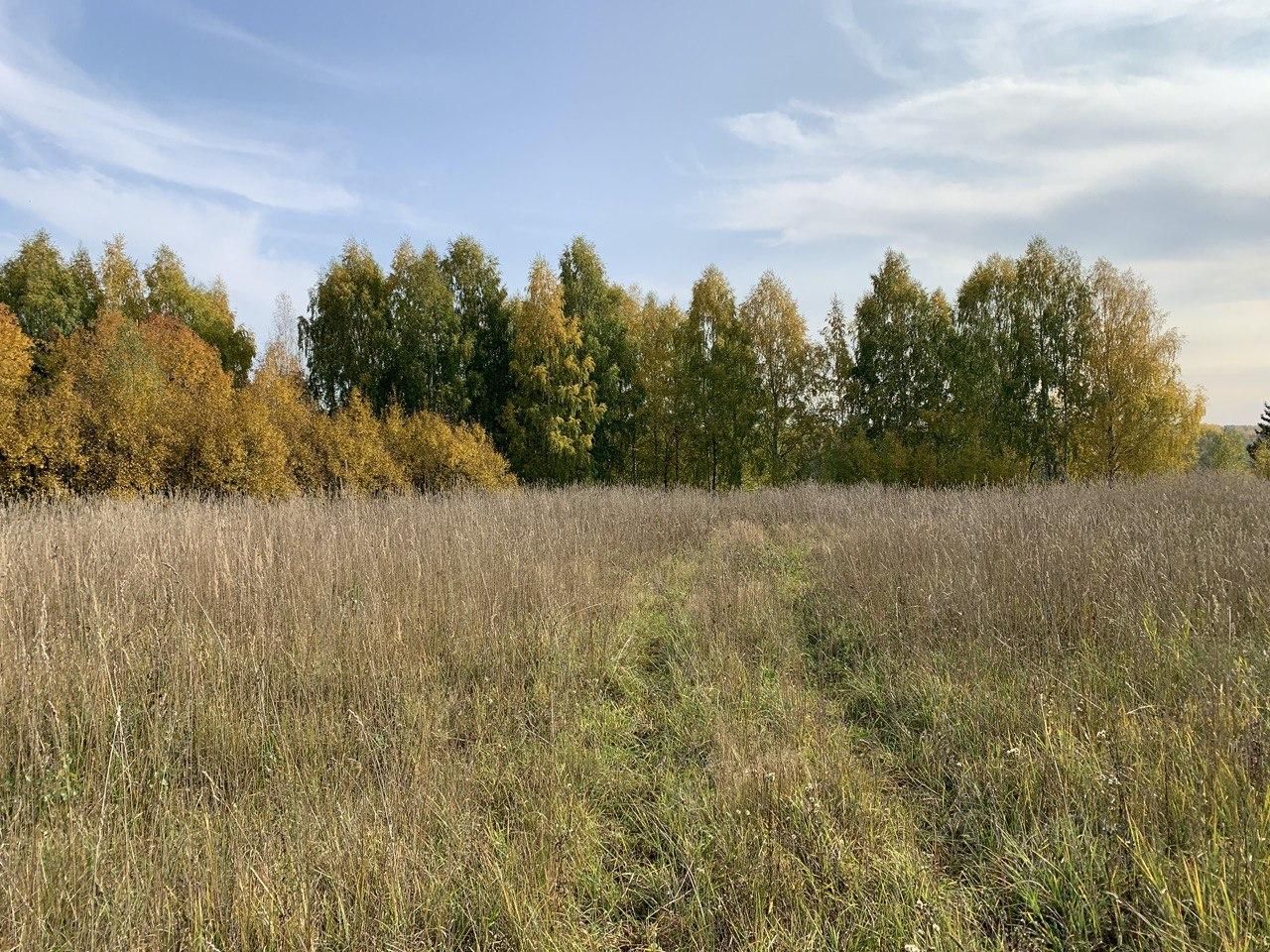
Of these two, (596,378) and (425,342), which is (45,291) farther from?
(596,378)

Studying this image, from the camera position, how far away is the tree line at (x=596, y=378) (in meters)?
16.2

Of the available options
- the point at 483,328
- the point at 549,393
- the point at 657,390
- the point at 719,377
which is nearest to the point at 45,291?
the point at 483,328

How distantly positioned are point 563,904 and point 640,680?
6.66 ft

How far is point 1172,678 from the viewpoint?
9.86ft

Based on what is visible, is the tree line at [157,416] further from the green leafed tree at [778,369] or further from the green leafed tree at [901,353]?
the green leafed tree at [901,353]

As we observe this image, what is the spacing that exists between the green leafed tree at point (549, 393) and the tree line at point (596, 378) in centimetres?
9

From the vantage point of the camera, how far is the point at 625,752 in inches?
118

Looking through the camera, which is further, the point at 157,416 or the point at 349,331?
the point at 349,331

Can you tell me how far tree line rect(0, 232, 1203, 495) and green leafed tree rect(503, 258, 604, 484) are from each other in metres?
0.09

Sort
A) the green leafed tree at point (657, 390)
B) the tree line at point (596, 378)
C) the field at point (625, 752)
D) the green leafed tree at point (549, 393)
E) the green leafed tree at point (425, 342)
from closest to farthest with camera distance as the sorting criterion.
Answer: the field at point (625, 752) → the tree line at point (596, 378) → the green leafed tree at point (549, 393) → the green leafed tree at point (425, 342) → the green leafed tree at point (657, 390)

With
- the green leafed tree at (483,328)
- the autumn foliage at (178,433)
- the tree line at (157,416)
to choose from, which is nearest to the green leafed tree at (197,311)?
the tree line at (157,416)

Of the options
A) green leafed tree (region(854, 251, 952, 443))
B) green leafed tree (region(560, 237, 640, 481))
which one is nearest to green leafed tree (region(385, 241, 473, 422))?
green leafed tree (region(560, 237, 640, 481))

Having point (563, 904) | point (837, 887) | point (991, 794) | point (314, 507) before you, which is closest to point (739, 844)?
point (837, 887)

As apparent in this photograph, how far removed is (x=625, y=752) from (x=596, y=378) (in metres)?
22.7
